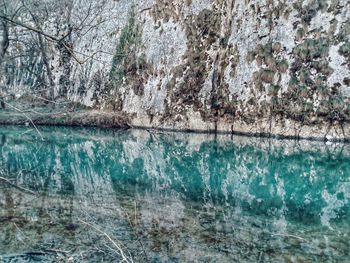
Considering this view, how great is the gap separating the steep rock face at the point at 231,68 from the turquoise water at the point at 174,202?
441 centimetres

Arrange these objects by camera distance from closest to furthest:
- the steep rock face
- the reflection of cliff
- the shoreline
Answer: the reflection of cliff
the shoreline
the steep rock face

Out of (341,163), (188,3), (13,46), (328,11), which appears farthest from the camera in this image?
(13,46)

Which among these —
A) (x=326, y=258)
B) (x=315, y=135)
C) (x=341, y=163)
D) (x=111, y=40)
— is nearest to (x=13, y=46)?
(x=111, y=40)

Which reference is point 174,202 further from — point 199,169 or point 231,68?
point 231,68

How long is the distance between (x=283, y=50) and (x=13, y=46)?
2838 cm

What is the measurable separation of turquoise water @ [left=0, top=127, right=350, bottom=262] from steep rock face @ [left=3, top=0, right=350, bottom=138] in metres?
4.41

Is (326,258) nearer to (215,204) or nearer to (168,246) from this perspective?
(168,246)

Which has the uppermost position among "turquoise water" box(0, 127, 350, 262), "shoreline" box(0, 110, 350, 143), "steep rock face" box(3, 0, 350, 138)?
"steep rock face" box(3, 0, 350, 138)

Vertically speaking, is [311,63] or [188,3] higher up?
[188,3]

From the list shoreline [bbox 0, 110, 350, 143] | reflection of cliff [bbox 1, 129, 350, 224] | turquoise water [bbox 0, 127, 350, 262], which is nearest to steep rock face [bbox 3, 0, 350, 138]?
shoreline [bbox 0, 110, 350, 143]

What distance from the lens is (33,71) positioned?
4597cm

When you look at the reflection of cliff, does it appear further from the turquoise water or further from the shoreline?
the shoreline

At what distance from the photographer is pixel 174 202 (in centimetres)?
1484

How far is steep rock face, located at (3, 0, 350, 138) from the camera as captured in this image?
3114cm
